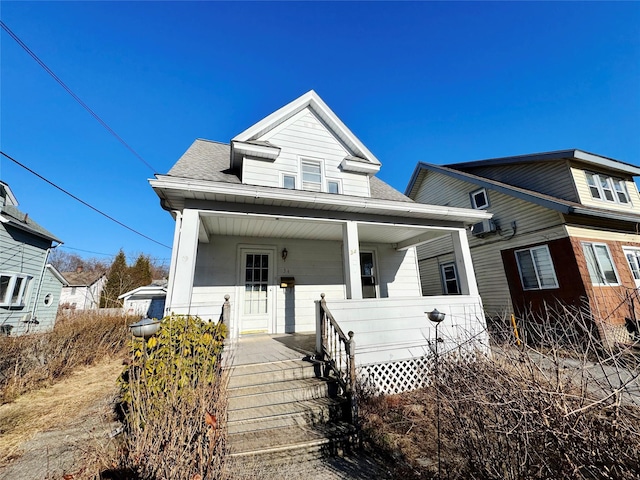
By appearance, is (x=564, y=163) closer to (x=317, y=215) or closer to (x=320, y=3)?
(x=317, y=215)

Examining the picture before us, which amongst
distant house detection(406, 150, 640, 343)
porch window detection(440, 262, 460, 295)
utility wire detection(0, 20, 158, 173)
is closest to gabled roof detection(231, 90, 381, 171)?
utility wire detection(0, 20, 158, 173)

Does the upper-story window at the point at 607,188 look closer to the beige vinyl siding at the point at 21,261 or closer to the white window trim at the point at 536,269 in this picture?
the white window trim at the point at 536,269

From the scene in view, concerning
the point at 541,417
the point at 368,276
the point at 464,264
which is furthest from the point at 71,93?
the point at 464,264

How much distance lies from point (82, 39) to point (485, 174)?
A: 1828 centimetres

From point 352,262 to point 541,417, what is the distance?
13.8ft

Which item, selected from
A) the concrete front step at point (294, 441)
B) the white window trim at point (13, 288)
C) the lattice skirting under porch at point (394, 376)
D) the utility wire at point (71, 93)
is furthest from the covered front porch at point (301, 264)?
the white window trim at point (13, 288)

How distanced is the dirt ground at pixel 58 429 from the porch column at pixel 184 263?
1870mm

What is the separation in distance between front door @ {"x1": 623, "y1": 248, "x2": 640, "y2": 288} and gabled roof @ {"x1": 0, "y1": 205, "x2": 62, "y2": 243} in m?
23.9

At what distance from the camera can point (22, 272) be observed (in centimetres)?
1038

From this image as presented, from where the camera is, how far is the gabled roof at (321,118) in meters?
7.48

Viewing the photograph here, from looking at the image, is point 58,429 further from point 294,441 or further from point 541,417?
point 541,417

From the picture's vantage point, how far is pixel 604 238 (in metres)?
9.23

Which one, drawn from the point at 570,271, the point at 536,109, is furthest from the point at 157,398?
the point at 536,109

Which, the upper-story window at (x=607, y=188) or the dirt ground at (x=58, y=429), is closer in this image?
the dirt ground at (x=58, y=429)
